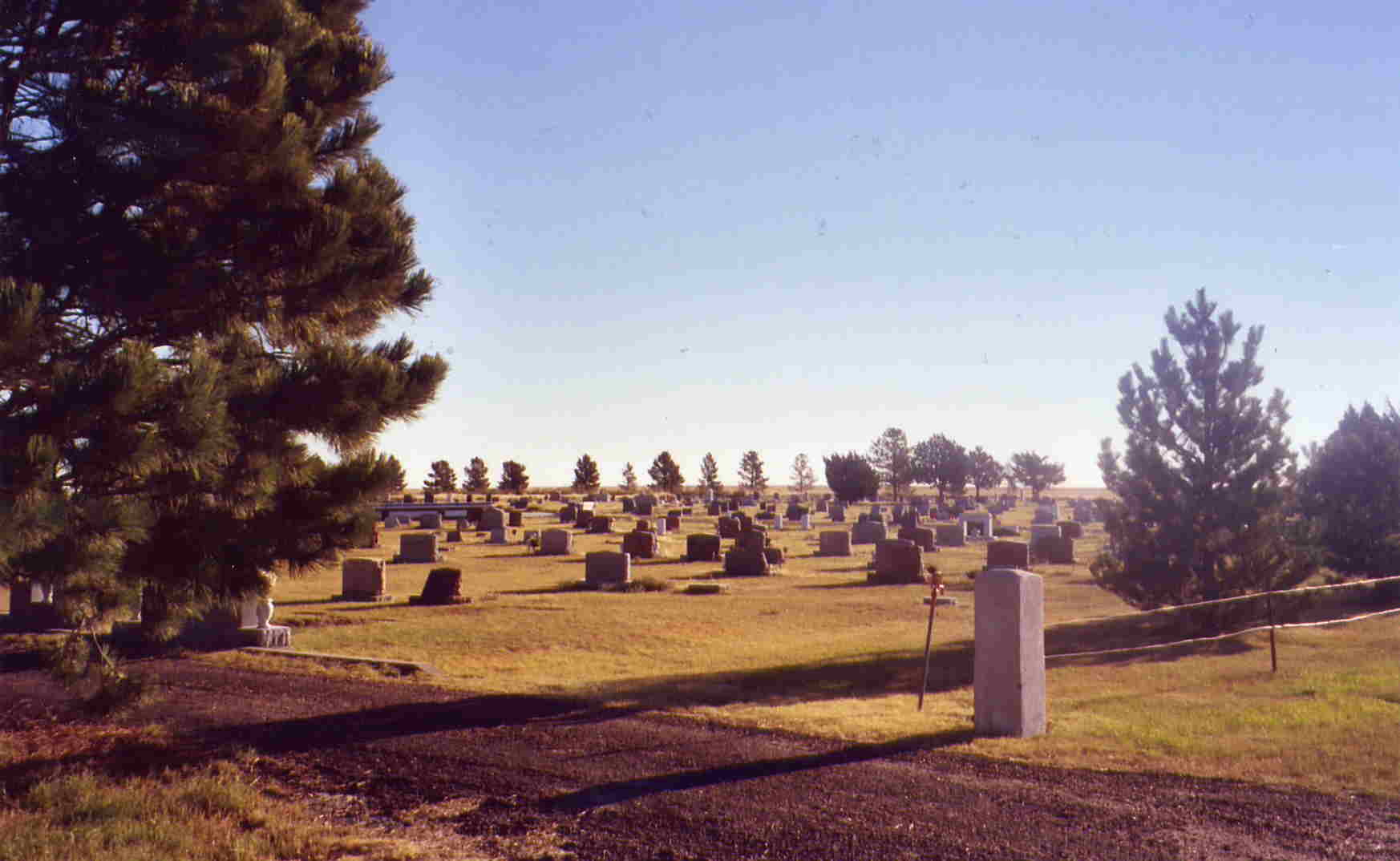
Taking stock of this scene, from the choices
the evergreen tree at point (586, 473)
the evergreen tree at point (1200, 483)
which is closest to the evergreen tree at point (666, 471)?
the evergreen tree at point (586, 473)

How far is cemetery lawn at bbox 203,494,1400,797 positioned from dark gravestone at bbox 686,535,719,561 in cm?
773

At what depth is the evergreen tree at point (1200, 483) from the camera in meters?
17.0

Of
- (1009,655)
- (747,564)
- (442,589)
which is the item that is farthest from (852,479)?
(1009,655)

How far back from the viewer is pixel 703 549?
34344mm

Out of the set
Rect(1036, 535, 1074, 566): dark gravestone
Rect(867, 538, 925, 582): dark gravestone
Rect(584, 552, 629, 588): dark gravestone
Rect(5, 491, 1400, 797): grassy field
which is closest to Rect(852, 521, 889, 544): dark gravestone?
Rect(1036, 535, 1074, 566): dark gravestone

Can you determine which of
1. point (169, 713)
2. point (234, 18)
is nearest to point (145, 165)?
point (234, 18)

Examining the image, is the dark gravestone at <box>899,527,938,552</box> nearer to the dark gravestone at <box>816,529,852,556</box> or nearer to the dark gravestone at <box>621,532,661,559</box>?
the dark gravestone at <box>816,529,852,556</box>

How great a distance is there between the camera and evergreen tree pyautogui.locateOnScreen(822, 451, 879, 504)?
75.8m

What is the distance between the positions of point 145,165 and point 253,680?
252 inches

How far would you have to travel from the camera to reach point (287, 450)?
8.17 metres

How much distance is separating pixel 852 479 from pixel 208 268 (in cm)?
6973

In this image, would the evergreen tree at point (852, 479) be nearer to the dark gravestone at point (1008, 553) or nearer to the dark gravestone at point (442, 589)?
the dark gravestone at point (1008, 553)

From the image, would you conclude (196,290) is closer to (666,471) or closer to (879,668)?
(879,668)

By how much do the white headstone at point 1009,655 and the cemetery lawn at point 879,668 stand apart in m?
0.29
